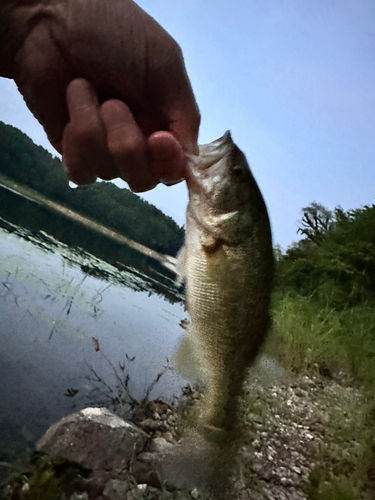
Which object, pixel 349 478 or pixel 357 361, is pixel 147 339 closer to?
pixel 357 361

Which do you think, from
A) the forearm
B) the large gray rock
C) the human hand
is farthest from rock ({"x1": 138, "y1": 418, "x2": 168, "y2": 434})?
the forearm

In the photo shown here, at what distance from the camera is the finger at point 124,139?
106cm

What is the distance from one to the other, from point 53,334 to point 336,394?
10.4 ft

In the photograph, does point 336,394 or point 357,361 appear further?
point 357,361

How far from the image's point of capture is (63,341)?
4.46 metres

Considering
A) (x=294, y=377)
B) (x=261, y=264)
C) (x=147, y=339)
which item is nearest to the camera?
(x=261, y=264)

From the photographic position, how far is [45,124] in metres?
1.28

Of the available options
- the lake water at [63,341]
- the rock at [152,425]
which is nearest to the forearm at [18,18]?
the lake water at [63,341]

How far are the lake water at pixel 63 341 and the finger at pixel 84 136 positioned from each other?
2.99 ft

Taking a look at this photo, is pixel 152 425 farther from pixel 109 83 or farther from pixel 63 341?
pixel 109 83

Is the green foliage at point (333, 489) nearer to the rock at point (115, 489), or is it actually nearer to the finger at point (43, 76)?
the rock at point (115, 489)

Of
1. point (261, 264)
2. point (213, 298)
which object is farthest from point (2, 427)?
point (261, 264)

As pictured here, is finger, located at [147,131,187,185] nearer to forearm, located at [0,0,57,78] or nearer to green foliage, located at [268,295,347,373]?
forearm, located at [0,0,57,78]

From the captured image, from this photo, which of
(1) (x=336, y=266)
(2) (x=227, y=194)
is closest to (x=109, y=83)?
(2) (x=227, y=194)
